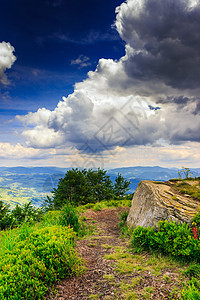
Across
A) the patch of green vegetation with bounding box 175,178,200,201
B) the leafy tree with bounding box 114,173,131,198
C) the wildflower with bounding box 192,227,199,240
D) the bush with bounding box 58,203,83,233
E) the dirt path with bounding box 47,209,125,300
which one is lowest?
the leafy tree with bounding box 114,173,131,198

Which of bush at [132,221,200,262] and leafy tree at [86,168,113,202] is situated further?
leafy tree at [86,168,113,202]

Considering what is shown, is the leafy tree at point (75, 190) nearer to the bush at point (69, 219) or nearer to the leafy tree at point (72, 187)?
the leafy tree at point (72, 187)

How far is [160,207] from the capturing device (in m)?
6.61

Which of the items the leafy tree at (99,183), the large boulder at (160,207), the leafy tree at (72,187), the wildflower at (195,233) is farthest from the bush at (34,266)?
the leafy tree at (99,183)

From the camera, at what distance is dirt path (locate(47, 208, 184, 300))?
3.94m

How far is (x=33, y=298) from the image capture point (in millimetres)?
3674

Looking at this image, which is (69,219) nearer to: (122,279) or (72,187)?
(122,279)

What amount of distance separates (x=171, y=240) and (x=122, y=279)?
190 centimetres

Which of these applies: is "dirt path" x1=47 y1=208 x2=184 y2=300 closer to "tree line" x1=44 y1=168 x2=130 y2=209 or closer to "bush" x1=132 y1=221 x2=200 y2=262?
"bush" x1=132 y1=221 x2=200 y2=262

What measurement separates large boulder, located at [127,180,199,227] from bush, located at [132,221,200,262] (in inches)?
15.8

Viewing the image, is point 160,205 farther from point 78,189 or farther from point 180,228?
point 78,189

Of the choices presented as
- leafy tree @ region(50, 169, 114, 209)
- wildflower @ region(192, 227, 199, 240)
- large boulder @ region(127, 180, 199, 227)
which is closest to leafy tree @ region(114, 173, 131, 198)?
leafy tree @ region(50, 169, 114, 209)

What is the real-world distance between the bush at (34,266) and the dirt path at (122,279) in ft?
1.16

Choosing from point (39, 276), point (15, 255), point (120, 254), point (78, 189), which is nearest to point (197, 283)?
point (120, 254)
